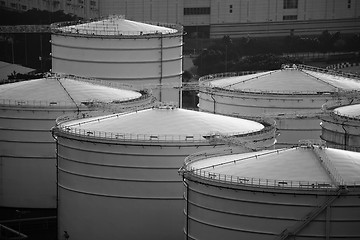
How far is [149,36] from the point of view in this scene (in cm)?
7675

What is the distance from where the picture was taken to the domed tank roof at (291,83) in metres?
70.8

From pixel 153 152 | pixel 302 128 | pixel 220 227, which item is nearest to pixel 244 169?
pixel 220 227

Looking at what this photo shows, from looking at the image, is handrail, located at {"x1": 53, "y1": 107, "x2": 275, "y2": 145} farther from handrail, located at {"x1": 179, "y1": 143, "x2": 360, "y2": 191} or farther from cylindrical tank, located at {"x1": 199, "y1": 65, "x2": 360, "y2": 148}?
cylindrical tank, located at {"x1": 199, "y1": 65, "x2": 360, "y2": 148}

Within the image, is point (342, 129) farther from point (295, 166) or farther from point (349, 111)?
point (295, 166)

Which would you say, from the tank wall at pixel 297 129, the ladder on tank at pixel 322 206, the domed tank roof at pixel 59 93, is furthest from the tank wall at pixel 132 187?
the tank wall at pixel 297 129

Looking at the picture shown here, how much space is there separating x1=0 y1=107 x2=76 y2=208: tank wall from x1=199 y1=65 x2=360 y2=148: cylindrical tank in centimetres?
900

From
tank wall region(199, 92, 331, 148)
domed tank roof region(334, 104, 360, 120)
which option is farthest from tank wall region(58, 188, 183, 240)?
tank wall region(199, 92, 331, 148)

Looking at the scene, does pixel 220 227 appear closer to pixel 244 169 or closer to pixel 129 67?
pixel 244 169

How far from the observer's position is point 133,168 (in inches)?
2249

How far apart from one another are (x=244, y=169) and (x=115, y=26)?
2968 cm

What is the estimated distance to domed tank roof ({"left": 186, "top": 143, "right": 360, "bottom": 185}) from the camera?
48.8m

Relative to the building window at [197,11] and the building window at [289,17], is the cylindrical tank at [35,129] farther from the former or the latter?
the building window at [289,17]

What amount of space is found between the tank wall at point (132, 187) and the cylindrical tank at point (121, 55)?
18.0m

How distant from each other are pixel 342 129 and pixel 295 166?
38.3ft
